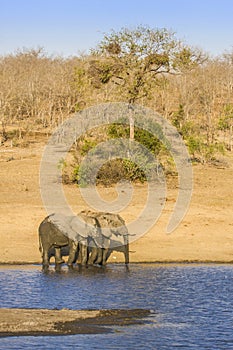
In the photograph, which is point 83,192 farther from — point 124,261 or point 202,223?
point 124,261

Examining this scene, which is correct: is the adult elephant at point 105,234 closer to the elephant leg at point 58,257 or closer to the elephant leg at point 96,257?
the elephant leg at point 96,257

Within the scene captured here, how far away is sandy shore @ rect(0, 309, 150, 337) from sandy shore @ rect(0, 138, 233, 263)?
5.78 meters

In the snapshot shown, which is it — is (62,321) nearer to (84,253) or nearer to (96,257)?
(84,253)

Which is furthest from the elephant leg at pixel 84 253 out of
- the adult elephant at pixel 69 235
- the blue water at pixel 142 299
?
the blue water at pixel 142 299

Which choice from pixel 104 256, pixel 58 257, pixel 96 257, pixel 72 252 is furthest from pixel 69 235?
pixel 104 256

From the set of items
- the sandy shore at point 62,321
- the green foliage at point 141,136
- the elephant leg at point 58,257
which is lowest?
the sandy shore at point 62,321

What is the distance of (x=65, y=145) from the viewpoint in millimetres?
34531

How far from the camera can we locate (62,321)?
39.5 ft

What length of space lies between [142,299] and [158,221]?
788cm

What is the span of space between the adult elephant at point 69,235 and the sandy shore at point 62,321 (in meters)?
4.73

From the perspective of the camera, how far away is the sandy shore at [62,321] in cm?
1162

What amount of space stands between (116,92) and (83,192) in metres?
6.21

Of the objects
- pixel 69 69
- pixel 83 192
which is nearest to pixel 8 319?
pixel 83 192

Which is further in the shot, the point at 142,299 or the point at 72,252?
the point at 72,252
